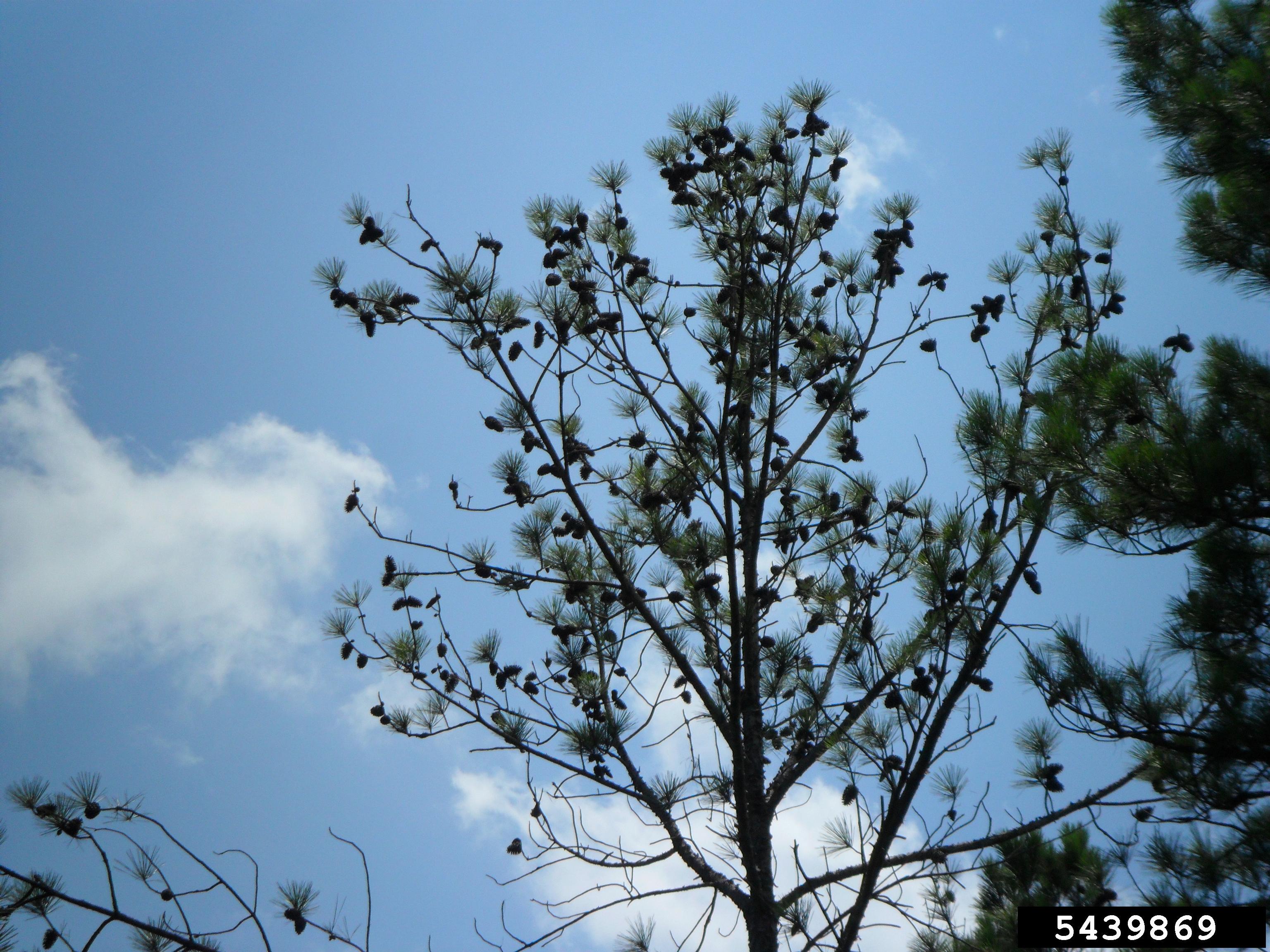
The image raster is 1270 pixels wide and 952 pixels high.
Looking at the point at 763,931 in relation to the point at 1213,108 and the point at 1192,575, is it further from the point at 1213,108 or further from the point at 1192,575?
the point at 1213,108

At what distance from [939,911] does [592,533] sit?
7.18 ft

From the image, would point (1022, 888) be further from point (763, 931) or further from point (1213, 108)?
point (1213, 108)

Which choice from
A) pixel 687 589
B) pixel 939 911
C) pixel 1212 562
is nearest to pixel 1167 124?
pixel 1212 562

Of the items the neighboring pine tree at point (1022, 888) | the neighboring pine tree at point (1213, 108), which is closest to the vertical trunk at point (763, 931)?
the neighboring pine tree at point (1022, 888)

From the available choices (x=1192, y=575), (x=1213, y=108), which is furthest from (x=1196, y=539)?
(x=1213, y=108)

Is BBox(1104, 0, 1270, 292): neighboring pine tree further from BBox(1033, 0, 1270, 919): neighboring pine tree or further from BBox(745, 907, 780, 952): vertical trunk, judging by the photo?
BBox(745, 907, 780, 952): vertical trunk

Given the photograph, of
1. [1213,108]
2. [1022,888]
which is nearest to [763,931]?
[1022,888]

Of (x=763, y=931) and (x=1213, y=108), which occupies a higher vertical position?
(x=1213, y=108)

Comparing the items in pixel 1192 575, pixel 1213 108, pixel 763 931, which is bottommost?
pixel 763 931

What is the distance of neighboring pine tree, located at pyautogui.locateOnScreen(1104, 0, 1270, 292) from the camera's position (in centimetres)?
357

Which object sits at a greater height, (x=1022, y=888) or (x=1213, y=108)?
(x=1213, y=108)

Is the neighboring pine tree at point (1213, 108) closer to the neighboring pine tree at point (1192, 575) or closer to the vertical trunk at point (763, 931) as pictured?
the neighboring pine tree at point (1192, 575)

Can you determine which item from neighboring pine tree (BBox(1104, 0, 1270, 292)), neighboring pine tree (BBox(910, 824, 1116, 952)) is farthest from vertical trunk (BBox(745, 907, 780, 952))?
neighboring pine tree (BBox(1104, 0, 1270, 292))

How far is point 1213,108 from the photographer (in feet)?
11.9
